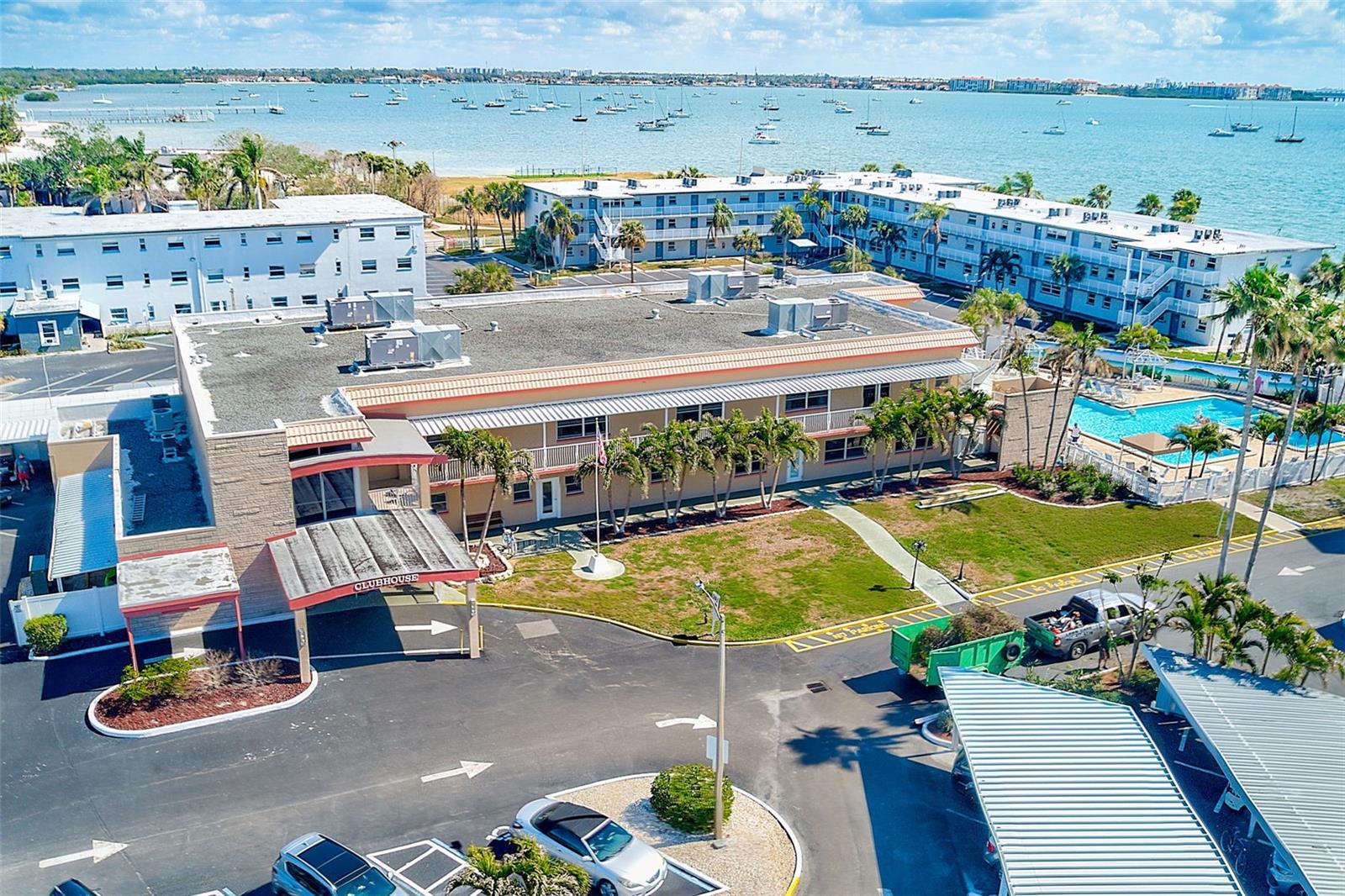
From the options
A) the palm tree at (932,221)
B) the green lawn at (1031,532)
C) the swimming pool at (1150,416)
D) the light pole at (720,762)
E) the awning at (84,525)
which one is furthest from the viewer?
the palm tree at (932,221)

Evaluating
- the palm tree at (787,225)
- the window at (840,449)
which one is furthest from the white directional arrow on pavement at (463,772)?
the palm tree at (787,225)

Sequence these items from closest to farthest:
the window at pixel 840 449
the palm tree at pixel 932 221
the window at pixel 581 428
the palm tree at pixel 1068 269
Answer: the window at pixel 581 428, the window at pixel 840 449, the palm tree at pixel 1068 269, the palm tree at pixel 932 221

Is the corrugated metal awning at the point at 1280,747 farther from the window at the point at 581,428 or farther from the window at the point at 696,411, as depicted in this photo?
the window at the point at 581,428

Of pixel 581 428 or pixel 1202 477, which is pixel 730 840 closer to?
pixel 581 428

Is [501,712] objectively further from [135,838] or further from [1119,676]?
[1119,676]

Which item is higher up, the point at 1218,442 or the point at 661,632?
the point at 1218,442

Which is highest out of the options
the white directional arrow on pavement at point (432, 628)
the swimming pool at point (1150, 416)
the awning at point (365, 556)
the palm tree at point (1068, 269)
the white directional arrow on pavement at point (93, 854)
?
the palm tree at point (1068, 269)

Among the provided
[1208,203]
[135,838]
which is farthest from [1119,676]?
[1208,203]
